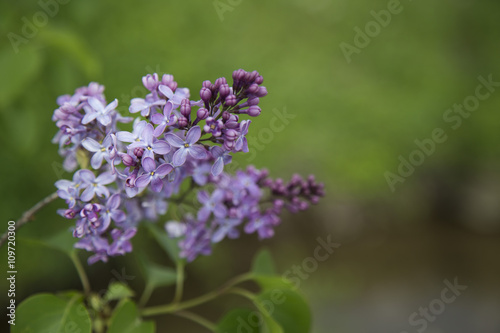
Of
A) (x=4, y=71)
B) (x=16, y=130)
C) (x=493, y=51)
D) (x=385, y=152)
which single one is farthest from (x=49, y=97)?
(x=493, y=51)

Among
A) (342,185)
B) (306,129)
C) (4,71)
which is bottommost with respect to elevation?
(342,185)

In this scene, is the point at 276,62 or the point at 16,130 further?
the point at 276,62

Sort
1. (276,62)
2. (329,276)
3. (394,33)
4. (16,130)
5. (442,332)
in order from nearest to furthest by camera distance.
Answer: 1. (16,130)
2. (442,332)
3. (276,62)
4. (329,276)
5. (394,33)

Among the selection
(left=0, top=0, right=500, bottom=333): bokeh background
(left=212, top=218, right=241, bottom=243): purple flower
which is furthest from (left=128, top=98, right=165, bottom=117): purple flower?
(left=0, top=0, right=500, bottom=333): bokeh background

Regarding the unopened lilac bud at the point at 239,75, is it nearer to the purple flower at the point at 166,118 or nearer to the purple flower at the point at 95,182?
the purple flower at the point at 166,118

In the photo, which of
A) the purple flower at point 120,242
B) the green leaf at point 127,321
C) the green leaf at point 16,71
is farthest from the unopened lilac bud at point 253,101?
the green leaf at point 16,71

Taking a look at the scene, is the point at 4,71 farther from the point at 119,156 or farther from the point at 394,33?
the point at 394,33
